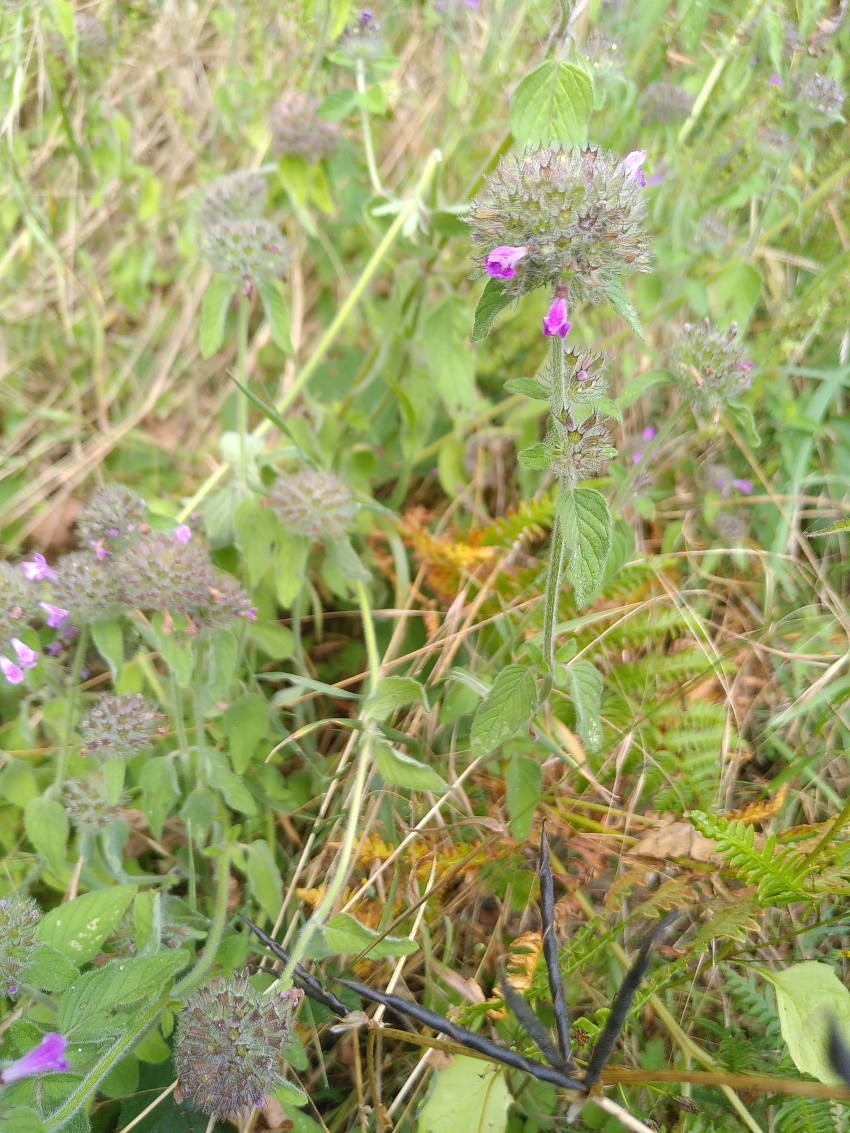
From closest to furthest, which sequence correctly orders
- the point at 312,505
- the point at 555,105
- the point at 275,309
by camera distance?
the point at 555,105, the point at 312,505, the point at 275,309

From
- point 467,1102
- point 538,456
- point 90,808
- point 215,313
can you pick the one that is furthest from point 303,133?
point 467,1102

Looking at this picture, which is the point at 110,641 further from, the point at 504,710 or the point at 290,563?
the point at 504,710

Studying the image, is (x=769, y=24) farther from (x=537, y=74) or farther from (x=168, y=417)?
(x=168, y=417)

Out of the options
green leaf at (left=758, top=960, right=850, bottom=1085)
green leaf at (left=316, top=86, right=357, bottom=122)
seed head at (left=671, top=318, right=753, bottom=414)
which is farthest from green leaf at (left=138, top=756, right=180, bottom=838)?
green leaf at (left=316, top=86, right=357, bottom=122)

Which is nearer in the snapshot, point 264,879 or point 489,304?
point 489,304

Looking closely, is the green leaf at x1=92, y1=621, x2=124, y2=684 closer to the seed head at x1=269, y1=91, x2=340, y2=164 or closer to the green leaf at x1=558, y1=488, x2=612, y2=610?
the green leaf at x1=558, y1=488, x2=612, y2=610

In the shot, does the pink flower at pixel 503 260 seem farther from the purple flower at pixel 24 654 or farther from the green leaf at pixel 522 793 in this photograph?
the purple flower at pixel 24 654

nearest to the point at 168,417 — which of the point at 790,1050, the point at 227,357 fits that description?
the point at 227,357

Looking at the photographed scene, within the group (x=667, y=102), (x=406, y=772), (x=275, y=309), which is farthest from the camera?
(x=667, y=102)
